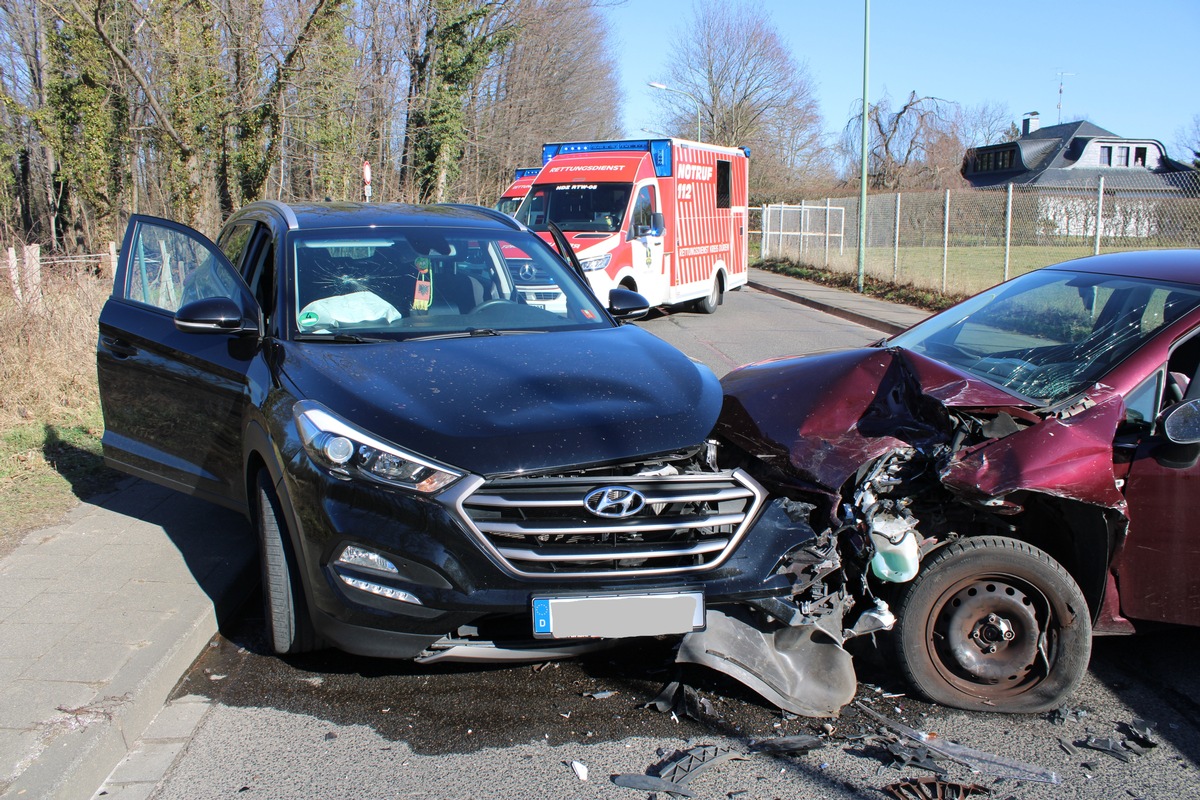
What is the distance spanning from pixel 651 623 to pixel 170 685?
192 centimetres

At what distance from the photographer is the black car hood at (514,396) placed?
11.1 ft

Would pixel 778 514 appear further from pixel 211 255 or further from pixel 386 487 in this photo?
pixel 211 255

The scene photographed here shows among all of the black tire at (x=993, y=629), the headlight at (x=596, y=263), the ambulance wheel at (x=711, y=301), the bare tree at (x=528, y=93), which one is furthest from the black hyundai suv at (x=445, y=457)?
the bare tree at (x=528, y=93)

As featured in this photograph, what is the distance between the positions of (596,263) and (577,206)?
171 cm

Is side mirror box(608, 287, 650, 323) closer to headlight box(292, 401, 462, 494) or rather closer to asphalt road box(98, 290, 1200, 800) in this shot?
asphalt road box(98, 290, 1200, 800)

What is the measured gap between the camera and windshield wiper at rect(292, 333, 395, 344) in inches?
170

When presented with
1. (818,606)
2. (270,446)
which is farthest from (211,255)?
(818,606)

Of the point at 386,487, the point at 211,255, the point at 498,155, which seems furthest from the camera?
the point at 498,155

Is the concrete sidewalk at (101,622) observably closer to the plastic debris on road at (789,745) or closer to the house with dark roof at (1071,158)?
the plastic debris on road at (789,745)

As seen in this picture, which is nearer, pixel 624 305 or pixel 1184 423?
pixel 1184 423

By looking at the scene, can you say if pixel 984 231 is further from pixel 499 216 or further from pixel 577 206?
pixel 499 216

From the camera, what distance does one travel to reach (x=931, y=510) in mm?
3676

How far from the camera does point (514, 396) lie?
3.69 meters

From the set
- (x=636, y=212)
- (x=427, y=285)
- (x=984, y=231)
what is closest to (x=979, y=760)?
(x=427, y=285)
